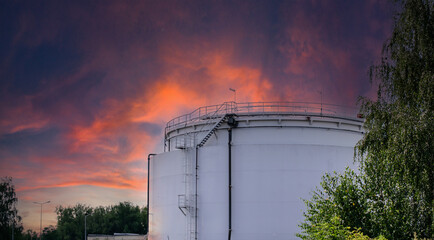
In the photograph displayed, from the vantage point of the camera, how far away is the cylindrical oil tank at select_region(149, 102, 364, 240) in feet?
101

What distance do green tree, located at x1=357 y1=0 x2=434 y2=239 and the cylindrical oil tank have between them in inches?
404

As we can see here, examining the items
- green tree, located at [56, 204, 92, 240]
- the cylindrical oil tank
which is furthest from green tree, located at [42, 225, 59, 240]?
the cylindrical oil tank

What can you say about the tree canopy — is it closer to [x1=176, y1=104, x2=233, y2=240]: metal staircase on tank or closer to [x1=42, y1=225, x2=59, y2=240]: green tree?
[x1=176, y1=104, x2=233, y2=240]: metal staircase on tank

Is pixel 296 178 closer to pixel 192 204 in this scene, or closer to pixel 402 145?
pixel 192 204

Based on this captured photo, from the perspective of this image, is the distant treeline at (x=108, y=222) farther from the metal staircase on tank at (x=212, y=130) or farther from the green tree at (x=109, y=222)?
the metal staircase on tank at (x=212, y=130)

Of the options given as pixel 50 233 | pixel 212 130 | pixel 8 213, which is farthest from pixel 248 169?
pixel 50 233

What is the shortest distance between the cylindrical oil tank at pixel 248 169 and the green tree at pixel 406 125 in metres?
10.3

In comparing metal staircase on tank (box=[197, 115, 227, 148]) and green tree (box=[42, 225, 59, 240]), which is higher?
metal staircase on tank (box=[197, 115, 227, 148])

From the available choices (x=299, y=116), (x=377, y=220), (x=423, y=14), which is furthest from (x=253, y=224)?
(x=423, y=14)

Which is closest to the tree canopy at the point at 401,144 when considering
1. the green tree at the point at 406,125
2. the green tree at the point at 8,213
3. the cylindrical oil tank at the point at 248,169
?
Answer: the green tree at the point at 406,125

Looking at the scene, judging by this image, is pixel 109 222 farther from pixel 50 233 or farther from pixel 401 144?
pixel 401 144

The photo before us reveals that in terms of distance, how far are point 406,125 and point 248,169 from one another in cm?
1557

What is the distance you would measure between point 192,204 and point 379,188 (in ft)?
47.0

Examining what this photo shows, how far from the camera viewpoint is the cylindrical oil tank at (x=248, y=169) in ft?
101
